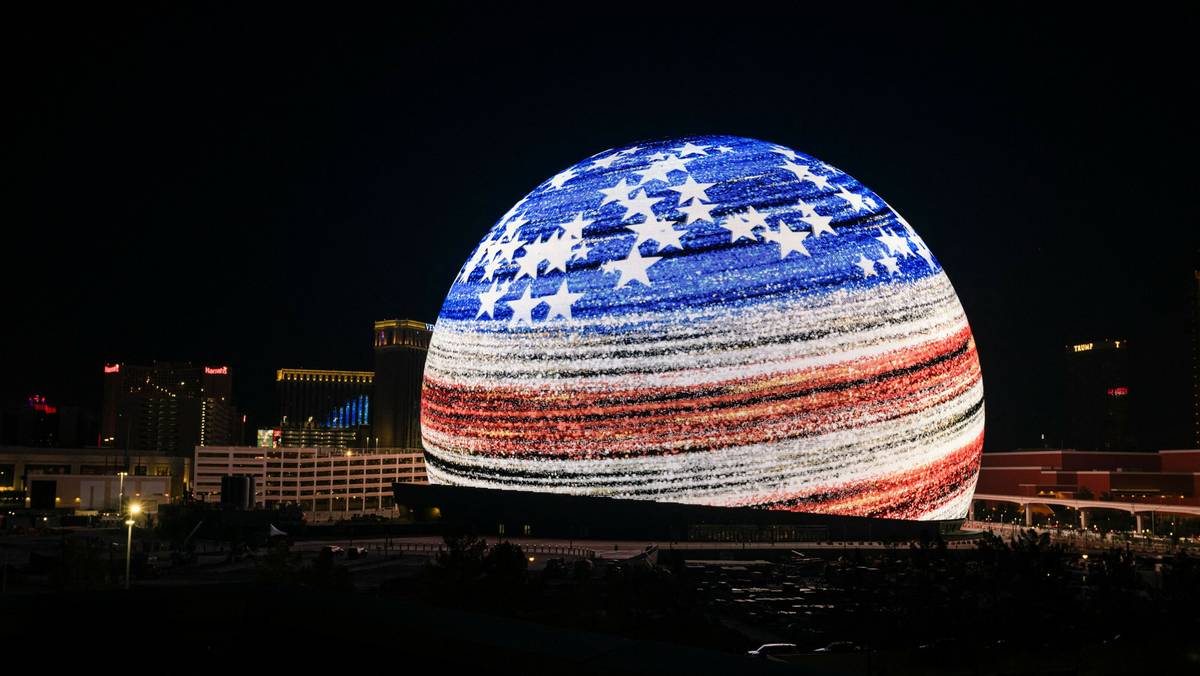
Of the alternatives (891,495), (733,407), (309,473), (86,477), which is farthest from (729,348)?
(309,473)

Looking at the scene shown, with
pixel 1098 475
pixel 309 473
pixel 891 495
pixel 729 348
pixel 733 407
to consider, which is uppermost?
pixel 309 473

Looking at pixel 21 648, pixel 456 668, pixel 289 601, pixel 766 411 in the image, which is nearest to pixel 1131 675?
pixel 456 668

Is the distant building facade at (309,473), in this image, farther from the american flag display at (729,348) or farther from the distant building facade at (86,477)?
the american flag display at (729,348)

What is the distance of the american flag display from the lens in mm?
23922

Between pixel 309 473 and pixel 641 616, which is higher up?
pixel 309 473

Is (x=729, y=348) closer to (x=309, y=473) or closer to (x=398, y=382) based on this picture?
(x=309, y=473)

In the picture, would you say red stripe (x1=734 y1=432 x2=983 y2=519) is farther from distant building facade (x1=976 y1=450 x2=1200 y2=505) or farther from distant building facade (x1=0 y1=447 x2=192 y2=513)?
distant building facade (x1=0 y1=447 x2=192 y2=513)

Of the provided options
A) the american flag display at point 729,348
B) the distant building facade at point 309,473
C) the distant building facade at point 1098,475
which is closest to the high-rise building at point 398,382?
the distant building facade at point 309,473

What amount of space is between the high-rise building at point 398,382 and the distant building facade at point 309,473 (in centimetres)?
4412

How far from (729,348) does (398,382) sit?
403 feet

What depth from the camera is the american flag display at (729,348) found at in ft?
78.5

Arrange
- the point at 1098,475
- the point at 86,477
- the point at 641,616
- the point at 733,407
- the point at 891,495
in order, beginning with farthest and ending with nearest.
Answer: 1. the point at 86,477
2. the point at 1098,475
3. the point at 891,495
4. the point at 733,407
5. the point at 641,616

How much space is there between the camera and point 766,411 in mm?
23719

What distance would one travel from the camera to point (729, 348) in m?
23.8
